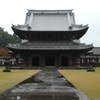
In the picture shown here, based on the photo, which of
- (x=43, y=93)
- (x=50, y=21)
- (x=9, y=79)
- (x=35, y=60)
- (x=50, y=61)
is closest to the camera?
(x=43, y=93)

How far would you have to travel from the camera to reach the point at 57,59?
49.2 m

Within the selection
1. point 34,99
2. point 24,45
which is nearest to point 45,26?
point 24,45

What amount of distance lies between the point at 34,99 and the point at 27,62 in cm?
4051

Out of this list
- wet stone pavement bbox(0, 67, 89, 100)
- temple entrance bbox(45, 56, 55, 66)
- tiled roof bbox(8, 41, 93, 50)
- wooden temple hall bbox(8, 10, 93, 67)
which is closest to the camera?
wet stone pavement bbox(0, 67, 89, 100)

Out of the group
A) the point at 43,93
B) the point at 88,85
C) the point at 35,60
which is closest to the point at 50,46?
the point at 35,60

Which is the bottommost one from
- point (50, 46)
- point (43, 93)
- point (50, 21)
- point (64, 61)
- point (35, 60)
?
point (43, 93)

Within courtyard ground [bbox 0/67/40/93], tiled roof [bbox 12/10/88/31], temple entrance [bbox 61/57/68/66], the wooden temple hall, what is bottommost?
courtyard ground [bbox 0/67/40/93]

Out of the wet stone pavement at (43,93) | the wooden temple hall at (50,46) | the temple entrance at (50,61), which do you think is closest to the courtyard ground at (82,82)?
the wet stone pavement at (43,93)

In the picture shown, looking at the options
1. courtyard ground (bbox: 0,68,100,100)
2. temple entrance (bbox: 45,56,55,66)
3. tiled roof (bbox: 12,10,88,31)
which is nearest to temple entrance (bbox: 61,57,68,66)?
temple entrance (bbox: 45,56,55,66)

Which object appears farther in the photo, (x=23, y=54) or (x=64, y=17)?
(x=64, y=17)

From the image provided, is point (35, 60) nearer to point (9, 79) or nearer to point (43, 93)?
point (9, 79)

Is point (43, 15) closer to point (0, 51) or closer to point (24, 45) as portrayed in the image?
point (24, 45)

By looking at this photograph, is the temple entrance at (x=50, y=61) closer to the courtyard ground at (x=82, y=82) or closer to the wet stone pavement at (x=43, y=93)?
the courtyard ground at (x=82, y=82)

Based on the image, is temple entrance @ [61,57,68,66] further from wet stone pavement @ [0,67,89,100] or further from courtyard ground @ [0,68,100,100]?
wet stone pavement @ [0,67,89,100]
